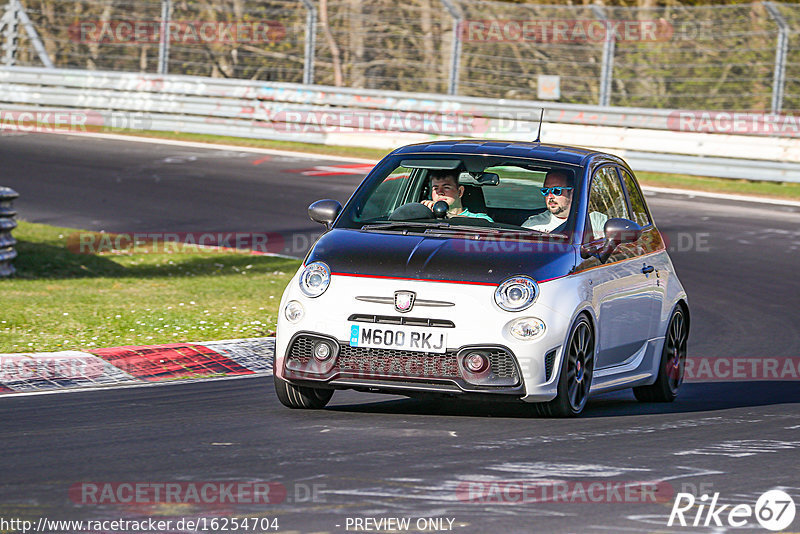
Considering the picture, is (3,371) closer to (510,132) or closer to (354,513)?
(354,513)

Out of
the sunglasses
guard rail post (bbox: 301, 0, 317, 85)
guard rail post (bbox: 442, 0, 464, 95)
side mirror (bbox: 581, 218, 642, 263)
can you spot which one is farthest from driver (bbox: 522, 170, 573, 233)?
guard rail post (bbox: 301, 0, 317, 85)

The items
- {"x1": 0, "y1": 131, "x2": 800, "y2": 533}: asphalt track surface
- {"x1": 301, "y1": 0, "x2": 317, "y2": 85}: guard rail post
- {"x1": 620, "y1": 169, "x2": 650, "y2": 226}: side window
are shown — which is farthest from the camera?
{"x1": 301, "y1": 0, "x2": 317, "y2": 85}: guard rail post

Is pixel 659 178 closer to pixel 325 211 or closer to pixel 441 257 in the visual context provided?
pixel 325 211

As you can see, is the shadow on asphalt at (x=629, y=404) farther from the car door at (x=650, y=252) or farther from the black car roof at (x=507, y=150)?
the black car roof at (x=507, y=150)

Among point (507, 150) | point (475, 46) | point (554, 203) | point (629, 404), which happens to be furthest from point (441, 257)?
point (475, 46)

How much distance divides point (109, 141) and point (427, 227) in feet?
63.6

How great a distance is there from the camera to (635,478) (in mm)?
6297

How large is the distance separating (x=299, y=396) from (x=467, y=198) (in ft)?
5.53

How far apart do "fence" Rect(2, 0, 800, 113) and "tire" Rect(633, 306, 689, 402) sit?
15488 millimetres

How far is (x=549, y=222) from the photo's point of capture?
331 inches

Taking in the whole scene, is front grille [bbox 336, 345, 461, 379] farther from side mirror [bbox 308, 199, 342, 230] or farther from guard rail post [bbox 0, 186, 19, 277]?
guard rail post [bbox 0, 186, 19, 277]

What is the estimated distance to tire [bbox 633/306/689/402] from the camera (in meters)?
9.35

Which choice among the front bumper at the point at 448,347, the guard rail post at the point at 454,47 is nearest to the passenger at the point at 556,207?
the front bumper at the point at 448,347

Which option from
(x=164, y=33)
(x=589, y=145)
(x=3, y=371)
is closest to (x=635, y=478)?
(x=3, y=371)
